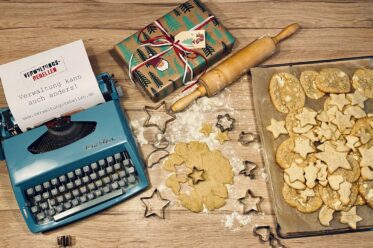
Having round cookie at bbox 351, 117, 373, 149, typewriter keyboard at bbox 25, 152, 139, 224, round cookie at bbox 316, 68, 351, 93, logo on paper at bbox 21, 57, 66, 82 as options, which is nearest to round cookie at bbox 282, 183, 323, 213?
round cookie at bbox 351, 117, 373, 149

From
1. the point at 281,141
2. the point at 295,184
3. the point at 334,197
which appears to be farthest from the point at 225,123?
the point at 334,197

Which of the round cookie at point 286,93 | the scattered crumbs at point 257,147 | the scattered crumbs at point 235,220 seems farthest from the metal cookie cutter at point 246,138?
the scattered crumbs at point 235,220

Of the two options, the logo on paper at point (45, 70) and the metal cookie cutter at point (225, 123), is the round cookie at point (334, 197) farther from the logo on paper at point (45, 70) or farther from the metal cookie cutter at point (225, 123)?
the logo on paper at point (45, 70)

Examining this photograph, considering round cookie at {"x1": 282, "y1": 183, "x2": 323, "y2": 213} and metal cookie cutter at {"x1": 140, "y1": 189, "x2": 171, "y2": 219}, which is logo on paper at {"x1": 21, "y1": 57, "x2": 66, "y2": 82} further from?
round cookie at {"x1": 282, "y1": 183, "x2": 323, "y2": 213}

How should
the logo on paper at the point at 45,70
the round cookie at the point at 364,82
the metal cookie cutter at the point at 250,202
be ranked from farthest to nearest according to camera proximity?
the round cookie at the point at 364,82 < the metal cookie cutter at the point at 250,202 < the logo on paper at the point at 45,70

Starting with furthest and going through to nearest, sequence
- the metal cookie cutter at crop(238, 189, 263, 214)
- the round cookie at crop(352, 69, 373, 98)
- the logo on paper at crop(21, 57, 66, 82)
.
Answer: the round cookie at crop(352, 69, 373, 98), the metal cookie cutter at crop(238, 189, 263, 214), the logo on paper at crop(21, 57, 66, 82)

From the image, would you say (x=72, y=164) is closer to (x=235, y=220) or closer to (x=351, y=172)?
(x=235, y=220)

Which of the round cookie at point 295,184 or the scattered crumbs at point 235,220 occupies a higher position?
the round cookie at point 295,184
